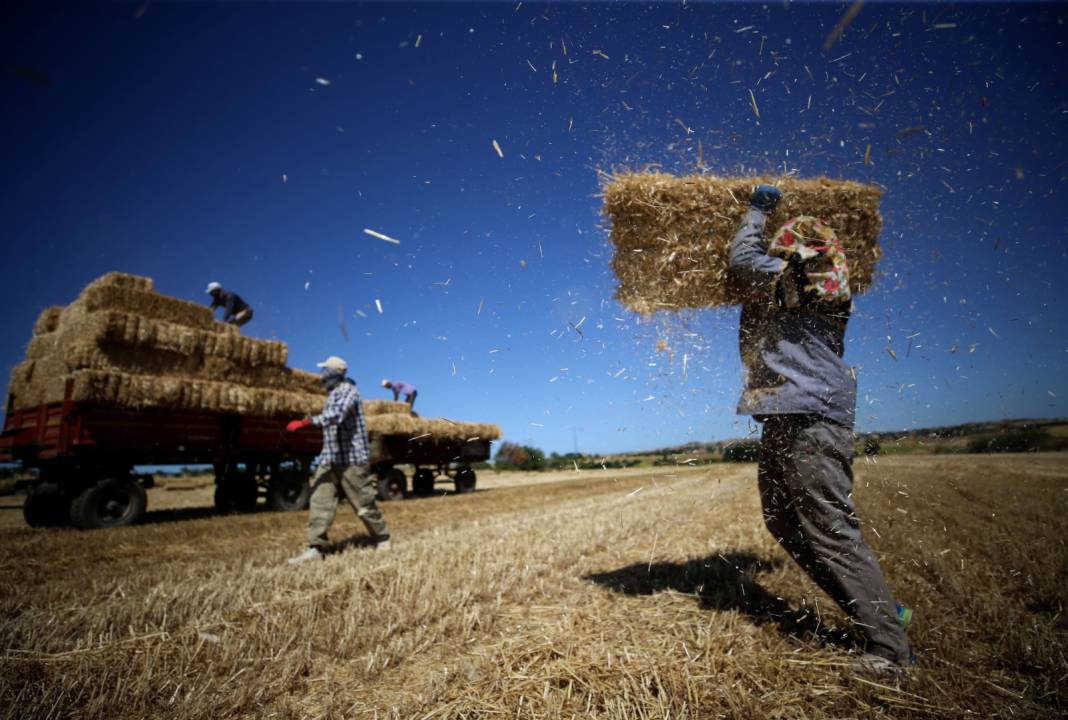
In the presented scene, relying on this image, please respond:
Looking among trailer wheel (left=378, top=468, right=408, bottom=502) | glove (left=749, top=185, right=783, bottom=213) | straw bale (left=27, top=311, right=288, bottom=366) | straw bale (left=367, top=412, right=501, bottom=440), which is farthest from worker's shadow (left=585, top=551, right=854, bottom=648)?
trailer wheel (left=378, top=468, right=408, bottom=502)

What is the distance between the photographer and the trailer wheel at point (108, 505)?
7047 mm

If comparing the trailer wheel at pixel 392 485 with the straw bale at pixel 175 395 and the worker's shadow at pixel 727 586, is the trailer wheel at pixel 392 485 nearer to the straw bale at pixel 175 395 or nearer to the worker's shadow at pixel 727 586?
the straw bale at pixel 175 395

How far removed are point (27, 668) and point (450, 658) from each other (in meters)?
1.86

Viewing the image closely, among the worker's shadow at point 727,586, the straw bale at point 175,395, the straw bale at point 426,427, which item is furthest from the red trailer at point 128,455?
the worker's shadow at point 727,586

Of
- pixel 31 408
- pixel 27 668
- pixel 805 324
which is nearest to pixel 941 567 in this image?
pixel 805 324

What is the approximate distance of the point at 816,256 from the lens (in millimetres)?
2641

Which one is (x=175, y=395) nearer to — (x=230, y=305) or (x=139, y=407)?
(x=139, y=407)

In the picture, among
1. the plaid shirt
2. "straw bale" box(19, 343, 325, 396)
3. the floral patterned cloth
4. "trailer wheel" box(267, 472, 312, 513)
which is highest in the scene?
"straw bale" box(19, 343, 325, 396)

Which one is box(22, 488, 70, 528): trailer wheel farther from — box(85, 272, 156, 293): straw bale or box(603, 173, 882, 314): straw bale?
box(603, 173, 882, 314): straw bale

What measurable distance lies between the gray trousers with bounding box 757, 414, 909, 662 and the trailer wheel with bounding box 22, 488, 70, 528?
9.33 m

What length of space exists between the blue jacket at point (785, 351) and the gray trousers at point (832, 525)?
0.38 ft

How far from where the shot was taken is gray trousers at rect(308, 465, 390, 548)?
5133mm

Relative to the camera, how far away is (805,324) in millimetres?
2656

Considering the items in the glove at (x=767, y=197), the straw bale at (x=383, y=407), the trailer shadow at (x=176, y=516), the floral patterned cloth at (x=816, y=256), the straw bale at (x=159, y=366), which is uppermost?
the straw bale at (x=159, y=366)
